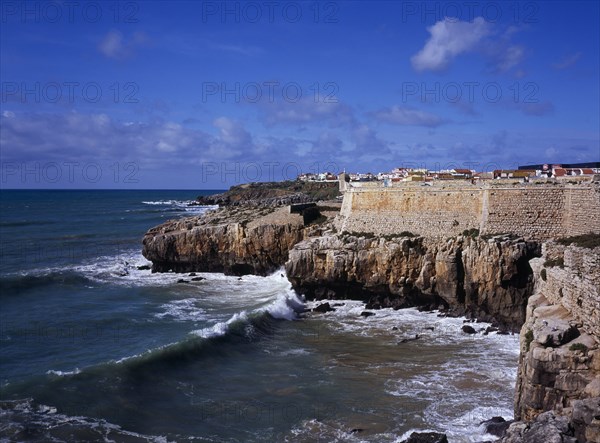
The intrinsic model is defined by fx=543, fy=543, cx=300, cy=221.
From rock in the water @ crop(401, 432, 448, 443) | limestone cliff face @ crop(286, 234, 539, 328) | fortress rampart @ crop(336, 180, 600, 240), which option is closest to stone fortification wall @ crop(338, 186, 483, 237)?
fortress rampart @ crop(336, 180, 600, 240)

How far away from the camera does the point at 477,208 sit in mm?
27172

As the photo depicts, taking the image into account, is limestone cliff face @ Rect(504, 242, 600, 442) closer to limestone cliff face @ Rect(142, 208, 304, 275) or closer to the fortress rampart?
the fortress rampart

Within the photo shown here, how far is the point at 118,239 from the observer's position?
59.2m

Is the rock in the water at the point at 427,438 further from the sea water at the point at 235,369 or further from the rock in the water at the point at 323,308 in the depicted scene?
the rock in the water at the point at 323,308

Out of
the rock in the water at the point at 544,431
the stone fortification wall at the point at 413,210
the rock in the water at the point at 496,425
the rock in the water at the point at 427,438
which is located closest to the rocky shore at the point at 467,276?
the rock in the water at the point at 544,431

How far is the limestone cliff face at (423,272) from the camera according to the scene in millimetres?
23875

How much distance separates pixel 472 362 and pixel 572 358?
7.77 meters

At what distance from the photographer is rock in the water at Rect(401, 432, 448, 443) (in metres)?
12.5

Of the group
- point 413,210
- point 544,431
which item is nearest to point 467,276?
point 413,210

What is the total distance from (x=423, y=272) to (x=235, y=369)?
1116 centimetres

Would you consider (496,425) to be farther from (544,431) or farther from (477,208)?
(477,208)

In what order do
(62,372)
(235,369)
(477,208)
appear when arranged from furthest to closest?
(477,208) → (235,369) → (62,372)

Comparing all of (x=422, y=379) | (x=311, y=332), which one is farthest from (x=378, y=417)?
(x=311, y=332)

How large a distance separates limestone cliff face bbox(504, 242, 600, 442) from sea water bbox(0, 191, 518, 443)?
222 centimetres
